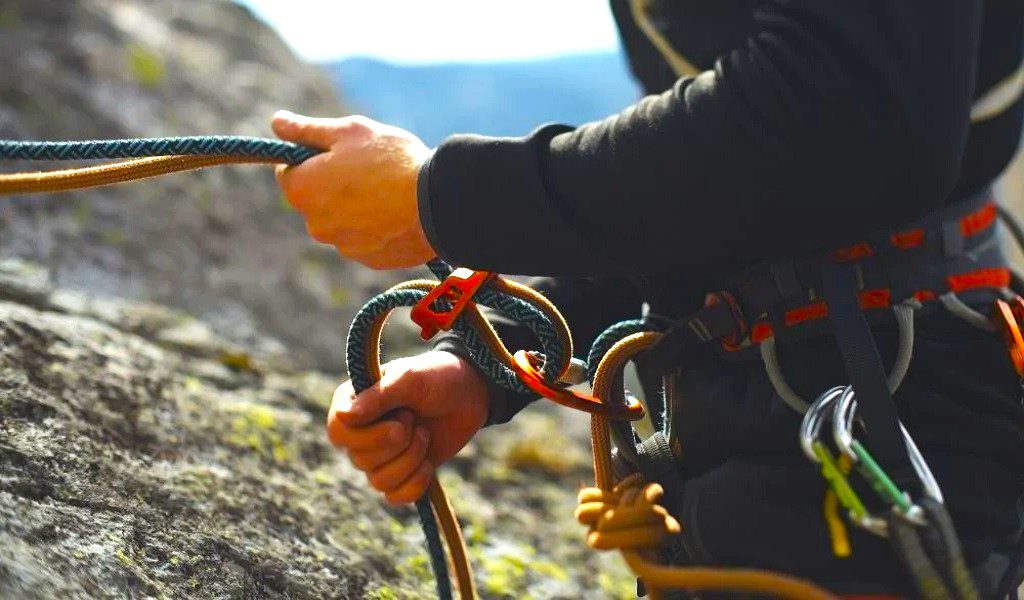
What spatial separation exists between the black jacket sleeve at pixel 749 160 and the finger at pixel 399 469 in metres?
0.34

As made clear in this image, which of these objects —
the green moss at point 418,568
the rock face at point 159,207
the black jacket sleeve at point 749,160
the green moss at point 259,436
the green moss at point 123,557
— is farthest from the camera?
the rock face at point 159,207

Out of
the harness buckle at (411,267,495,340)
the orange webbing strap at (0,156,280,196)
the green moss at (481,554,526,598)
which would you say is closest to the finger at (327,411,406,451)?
the harness buckle at (411,267,495,340)

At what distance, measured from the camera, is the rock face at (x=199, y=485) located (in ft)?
3.91

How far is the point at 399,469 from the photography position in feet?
4.21

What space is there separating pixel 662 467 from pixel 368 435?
1.23 feet

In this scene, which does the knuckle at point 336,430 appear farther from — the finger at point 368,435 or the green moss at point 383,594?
the green moss at point 383,594

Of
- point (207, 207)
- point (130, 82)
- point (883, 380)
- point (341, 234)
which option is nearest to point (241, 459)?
point (341, 234)

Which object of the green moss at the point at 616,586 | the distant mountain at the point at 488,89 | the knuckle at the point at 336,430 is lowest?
the green moss at the point at 616,586

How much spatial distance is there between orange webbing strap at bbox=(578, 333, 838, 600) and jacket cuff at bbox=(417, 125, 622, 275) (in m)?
0.23

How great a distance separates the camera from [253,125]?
3518 mm

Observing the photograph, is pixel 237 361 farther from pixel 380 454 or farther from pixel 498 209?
pixel 498 209

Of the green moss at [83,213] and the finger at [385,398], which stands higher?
the green moss at [83,213]

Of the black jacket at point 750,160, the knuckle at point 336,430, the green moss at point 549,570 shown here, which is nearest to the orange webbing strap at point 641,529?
the black jacket at point 750,160

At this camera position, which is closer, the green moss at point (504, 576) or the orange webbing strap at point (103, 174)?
the orange webbing strap at point (103, 174)
